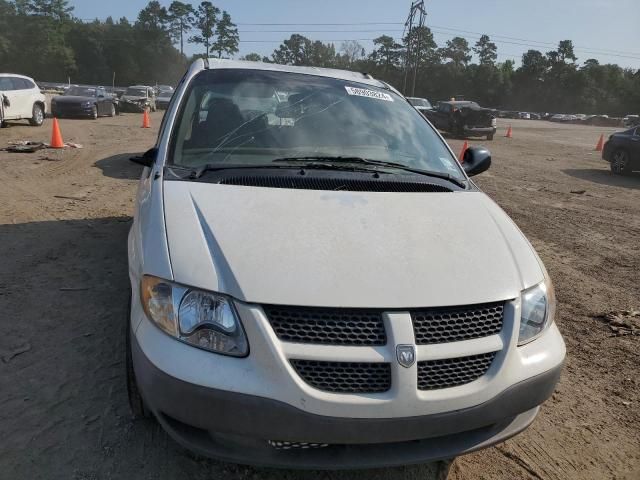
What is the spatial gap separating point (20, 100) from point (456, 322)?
18.0 m

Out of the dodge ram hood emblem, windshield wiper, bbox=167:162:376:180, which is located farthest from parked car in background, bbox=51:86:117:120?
the dodge ram hood emblem

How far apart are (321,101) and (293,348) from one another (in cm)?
218

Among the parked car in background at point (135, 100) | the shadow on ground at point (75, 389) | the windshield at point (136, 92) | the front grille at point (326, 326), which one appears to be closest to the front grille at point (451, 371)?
the front grille at point (326, 326)

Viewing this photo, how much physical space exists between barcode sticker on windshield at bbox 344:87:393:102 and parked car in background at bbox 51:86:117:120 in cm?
2078

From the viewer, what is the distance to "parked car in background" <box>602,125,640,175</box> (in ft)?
42.9

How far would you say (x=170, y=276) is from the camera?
2023 mm

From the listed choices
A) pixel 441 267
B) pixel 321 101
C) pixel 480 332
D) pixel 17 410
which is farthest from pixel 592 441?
pixel 17 410

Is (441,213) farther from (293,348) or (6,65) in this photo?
(6,65)

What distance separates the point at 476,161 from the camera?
3.74 metres

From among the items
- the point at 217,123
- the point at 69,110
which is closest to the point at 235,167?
the point at 217,123

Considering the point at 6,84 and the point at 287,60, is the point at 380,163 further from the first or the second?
the point at 287,60

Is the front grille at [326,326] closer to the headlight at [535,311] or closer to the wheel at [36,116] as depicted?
the headlight at [535,311]

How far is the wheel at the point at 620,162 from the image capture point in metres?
13.3

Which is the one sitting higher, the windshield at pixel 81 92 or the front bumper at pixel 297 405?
the windshield at pixel 81 92
